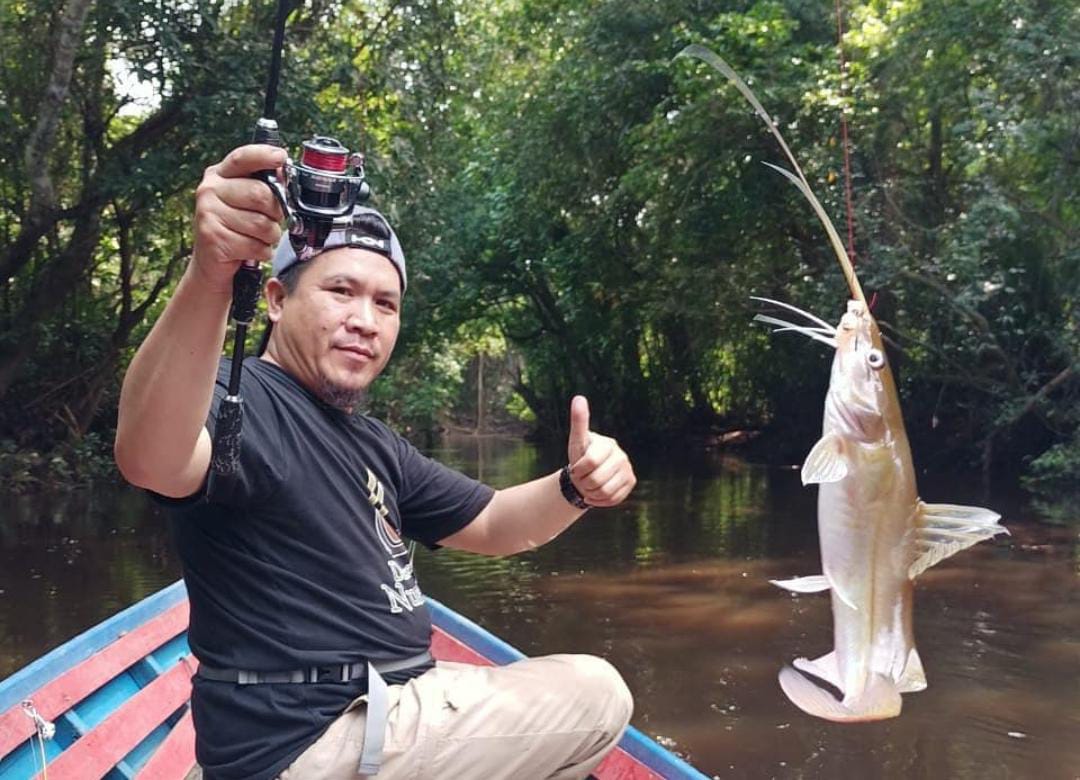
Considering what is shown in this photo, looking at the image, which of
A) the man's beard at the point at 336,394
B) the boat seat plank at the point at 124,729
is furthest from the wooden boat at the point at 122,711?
the man's beard at the point at 336,394

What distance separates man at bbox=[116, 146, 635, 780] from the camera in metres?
1.99

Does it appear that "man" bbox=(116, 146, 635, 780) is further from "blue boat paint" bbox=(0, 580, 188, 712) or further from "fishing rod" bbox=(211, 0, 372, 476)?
"blue boat paint" bbox=(0, 580, 188, 712)

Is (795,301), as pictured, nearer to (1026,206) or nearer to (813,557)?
(1026,206)

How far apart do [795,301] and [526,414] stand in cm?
2519

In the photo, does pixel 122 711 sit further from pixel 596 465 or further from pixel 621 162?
pixel 621 162

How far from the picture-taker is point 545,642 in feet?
24.3

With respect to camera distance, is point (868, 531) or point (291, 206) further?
point (868, 531)

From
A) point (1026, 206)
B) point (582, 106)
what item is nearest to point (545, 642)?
point (1026, 206)

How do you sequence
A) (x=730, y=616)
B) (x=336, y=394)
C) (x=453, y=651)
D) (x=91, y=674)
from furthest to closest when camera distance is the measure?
(x=730, y=616), (x=453, y=651), (x=91, y=674), (x=336, y=394)

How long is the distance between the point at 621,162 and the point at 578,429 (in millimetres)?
14930

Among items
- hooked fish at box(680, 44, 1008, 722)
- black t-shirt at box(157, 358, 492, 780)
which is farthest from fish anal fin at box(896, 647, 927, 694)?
black t-shirt at box(157, 358, 492, 780)

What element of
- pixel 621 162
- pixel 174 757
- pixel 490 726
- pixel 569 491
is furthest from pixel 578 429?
pixel 621 162

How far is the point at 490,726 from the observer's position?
7.03ft

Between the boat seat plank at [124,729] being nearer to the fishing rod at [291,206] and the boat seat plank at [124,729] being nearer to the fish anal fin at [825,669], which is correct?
the fishing rod at [291,206]
